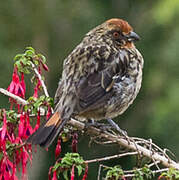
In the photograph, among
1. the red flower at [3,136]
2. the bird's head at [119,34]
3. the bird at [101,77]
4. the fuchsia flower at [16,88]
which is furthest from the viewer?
the bird's head at [119,34]

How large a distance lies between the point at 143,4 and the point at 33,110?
12125mm

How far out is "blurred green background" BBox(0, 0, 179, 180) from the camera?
12406mm

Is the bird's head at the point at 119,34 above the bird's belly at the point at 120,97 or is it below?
above

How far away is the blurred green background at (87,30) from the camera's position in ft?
40.7

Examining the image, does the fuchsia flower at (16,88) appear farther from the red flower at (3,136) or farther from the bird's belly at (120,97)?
the bird's belly at (120,97)

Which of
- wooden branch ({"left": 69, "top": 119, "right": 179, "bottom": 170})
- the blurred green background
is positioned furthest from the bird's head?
the blurred green background

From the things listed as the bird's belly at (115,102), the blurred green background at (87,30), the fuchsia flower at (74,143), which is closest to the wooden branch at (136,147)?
the fuchsia flower at (74,143)

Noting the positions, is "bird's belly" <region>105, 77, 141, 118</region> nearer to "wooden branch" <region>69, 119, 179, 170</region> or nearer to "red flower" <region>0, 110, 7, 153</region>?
"wooden branch" <region>69, 119, 179, 170</region>

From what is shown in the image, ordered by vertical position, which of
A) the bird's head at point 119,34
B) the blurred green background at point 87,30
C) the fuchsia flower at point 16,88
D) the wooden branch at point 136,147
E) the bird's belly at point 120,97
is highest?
the blurred green background at point 87,30

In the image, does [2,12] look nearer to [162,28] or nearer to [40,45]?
[40,45]

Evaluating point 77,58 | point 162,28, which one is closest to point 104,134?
point 77,58

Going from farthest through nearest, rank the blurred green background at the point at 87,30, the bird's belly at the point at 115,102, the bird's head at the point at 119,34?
the blurred green background at the point at 87,30, the bird's head at the point at 119,34, the bird's belly at the point at 115,102

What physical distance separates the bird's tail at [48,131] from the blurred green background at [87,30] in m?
8.27

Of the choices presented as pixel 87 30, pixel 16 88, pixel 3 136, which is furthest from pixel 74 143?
pixel 87 30
